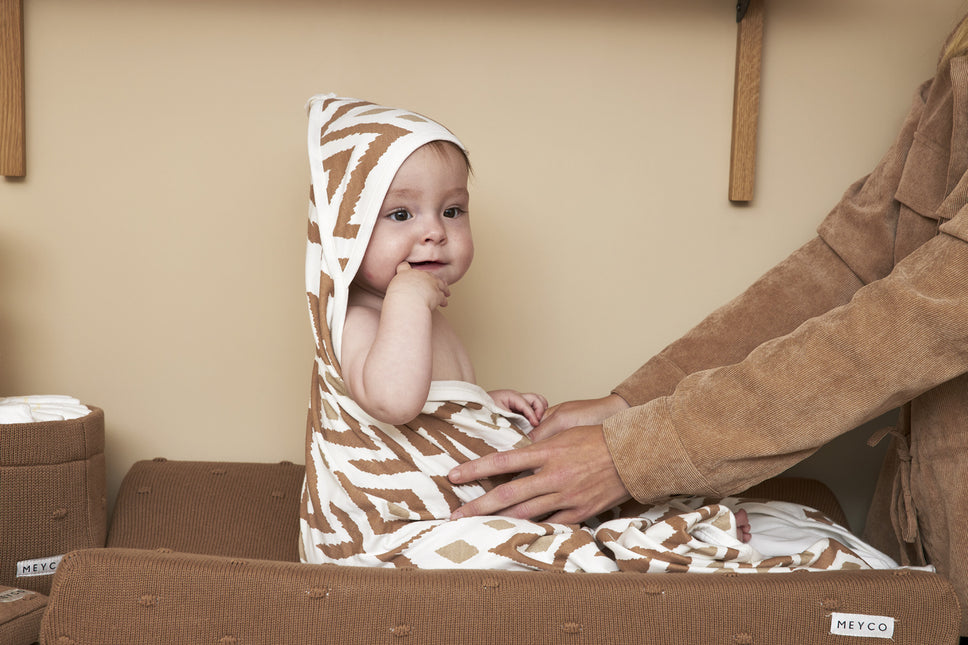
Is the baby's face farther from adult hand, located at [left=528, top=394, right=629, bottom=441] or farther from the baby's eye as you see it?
adult hand, located at [left=528, top=394, right=629, bottom=441]

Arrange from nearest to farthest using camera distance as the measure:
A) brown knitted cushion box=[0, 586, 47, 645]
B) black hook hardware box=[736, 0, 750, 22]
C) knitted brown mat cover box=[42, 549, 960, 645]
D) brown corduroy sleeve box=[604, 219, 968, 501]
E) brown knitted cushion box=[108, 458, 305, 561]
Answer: knitted brown mat cover box=[42, 549, 960, 645]
brown corduroy sleeve box=[604, 219, 968, 501]
brown knitted cushion box=[0, 586, 47, 645]
brown knitted cushion box=[108, 458, 305, 561]
black hook hardware box=[736, 0, 750, 22]

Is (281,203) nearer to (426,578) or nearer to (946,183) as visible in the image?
(426,578)

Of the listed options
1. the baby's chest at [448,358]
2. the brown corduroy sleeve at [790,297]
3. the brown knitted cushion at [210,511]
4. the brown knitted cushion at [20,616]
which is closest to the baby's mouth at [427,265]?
the baby's chest at [448,358]

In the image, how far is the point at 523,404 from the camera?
1189 mm

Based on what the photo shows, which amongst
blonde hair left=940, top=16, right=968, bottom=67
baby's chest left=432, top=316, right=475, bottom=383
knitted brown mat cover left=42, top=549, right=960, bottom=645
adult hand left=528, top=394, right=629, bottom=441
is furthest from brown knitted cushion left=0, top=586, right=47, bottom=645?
blonde hair left=940, top=16, right=968, bottom=67

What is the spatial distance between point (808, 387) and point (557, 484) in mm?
322

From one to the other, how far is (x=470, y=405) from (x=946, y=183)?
2.41 ft

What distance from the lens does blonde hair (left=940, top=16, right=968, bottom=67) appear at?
44.4 inches

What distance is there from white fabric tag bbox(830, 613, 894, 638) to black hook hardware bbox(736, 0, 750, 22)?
1.09m

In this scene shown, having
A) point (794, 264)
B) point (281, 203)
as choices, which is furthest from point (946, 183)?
point (281, 203)

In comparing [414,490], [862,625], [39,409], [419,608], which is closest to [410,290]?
[414,490]

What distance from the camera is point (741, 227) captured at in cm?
154

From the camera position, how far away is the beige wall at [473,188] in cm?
146

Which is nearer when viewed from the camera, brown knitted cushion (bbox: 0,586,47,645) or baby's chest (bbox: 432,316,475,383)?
brown knitted cushion (bbox: 0,586,47,645)
